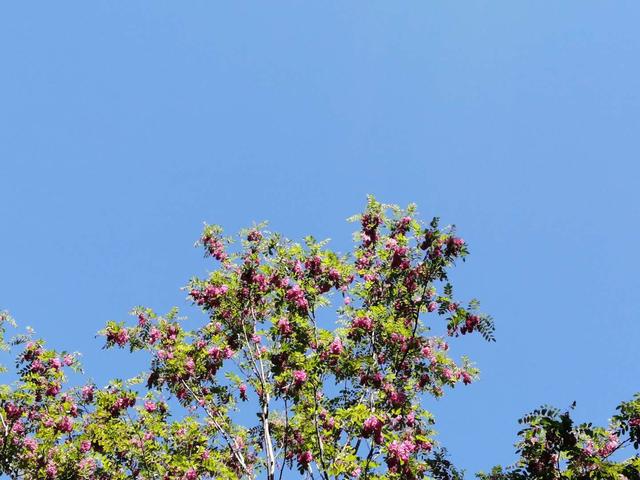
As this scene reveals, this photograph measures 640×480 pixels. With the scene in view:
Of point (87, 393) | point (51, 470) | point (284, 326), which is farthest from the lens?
point (87, 393)

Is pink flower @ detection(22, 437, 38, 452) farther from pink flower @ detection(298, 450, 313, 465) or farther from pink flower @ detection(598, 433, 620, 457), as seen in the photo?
pink flower @ detection(598, 433, 620, 457)

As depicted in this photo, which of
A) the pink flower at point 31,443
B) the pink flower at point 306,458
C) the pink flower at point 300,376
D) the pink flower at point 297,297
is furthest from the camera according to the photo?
the pink flower at point 31,443

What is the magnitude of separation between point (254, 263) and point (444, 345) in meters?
5.88

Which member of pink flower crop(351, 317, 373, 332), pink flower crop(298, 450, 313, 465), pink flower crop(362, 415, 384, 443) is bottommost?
pink flower crop(362, 415, 384, 443)

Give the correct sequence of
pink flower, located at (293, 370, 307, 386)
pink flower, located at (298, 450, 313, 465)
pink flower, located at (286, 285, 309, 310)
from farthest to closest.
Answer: pink flower, located at (286, 285, 309, 310), pink flower, located at (298, 450, 313, 465), pink flower, located at (293, 370, 307, 386)

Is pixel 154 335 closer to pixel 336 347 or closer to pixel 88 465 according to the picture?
pixel 88 465

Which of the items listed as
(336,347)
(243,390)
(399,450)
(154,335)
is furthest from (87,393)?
(399,450)

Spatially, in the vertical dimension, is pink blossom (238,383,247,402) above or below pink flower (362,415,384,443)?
above

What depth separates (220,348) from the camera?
14711 millimetres

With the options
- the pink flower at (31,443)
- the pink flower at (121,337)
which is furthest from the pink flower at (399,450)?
the pink flower at (31,443)

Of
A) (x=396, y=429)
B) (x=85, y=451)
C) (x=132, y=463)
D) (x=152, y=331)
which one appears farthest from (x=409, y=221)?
(x=85, y=451)

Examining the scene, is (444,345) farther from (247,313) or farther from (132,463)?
(132,463)

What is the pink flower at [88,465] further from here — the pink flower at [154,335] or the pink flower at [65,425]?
the pink flower at [154,335]

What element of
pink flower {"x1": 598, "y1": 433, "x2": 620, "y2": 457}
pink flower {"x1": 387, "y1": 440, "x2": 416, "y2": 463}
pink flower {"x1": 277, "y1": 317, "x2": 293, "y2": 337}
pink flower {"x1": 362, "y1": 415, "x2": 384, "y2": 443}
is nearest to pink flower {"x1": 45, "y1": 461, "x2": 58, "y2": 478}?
pink flower {"x1": 277, "y1": 317, "x2": 293, "y2": 337}
